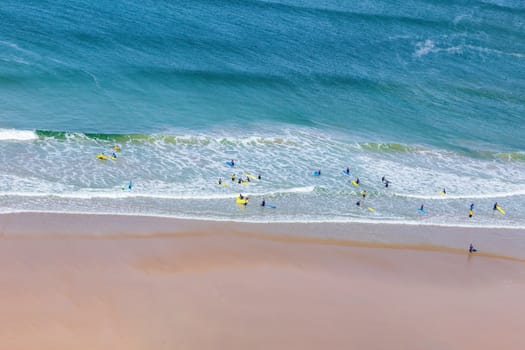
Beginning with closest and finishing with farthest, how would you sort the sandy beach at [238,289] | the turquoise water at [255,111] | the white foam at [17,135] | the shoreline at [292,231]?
the sandy beach at [238,289] → the shoreline at [292,231] → the turquoise water at [255,111] → the white foam at [17,135]

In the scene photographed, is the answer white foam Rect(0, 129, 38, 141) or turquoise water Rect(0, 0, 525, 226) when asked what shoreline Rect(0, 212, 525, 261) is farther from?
white foam Rect(0, 129, 38, 141)

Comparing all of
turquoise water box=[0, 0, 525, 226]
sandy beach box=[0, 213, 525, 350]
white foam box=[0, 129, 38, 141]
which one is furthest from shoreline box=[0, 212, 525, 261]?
white foam box=[0, 129, 38, 141]

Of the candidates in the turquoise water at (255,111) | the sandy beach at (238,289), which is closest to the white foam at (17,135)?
the turquoise water at (255,111)

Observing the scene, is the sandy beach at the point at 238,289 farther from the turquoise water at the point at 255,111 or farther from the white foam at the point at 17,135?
the white foam at the point at 17,135

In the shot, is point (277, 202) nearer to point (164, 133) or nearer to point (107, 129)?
point (164, 133)

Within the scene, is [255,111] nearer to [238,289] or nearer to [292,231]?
[292,231]

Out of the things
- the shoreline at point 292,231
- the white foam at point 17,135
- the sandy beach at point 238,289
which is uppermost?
the white foam at point 17,135
